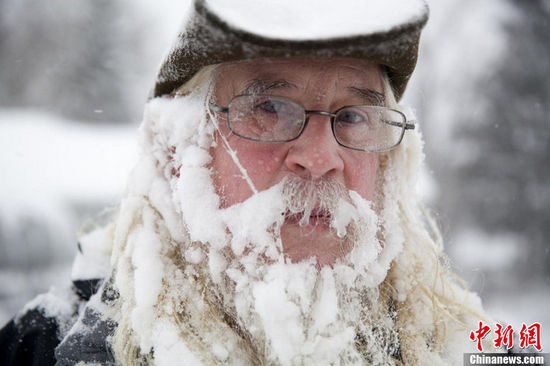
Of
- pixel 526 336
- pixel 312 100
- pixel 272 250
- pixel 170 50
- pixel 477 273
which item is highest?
pixel 170 50

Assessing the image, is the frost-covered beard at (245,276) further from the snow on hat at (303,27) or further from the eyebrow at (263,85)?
the snow on hat at (303,27)

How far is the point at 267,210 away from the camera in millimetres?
1516

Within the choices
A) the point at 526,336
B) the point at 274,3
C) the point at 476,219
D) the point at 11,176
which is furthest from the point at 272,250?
the point at 476,219

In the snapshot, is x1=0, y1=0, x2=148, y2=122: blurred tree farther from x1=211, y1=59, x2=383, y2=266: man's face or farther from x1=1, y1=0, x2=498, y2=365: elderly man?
x1=211, y1=59, x2=383, y2=266: man's face

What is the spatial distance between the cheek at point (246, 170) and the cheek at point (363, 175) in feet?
1.01

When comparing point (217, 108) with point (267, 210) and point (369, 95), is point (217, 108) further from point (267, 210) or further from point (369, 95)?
point (369, 95)

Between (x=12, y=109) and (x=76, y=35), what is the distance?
3836 millimetres

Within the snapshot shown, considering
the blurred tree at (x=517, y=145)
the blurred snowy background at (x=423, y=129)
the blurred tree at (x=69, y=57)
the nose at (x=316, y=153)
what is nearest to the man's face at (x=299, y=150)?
the nose at (x=316, y=153)

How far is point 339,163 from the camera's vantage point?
1.61 metres

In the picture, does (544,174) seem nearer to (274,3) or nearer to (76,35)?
(274,3)

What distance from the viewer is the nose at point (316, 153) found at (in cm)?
156

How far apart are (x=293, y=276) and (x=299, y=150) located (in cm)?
47

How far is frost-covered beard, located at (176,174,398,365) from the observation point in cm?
144

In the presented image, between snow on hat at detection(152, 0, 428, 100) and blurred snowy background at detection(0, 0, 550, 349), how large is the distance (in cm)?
737
